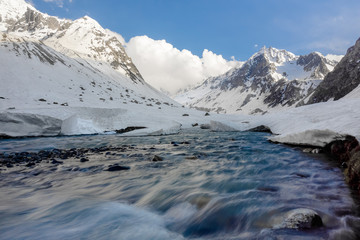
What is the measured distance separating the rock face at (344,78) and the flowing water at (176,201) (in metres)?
82.9

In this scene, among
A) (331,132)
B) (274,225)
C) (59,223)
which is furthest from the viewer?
(331,132)

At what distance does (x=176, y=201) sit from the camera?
14.2ft

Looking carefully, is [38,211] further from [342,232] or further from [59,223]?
[342,232]

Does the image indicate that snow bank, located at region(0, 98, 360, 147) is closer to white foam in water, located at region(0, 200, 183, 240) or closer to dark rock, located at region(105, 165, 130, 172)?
dark rock, located at region(105, 165, 130, 172)

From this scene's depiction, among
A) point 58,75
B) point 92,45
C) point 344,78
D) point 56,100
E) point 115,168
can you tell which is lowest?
point 115,168

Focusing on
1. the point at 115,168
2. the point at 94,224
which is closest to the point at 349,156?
the point at 94,224

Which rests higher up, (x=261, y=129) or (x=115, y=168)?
(x=261, y=129)

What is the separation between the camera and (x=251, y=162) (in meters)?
7.45

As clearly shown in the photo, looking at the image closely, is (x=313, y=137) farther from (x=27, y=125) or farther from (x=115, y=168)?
(x=27, y=125)

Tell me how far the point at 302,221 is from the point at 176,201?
2368mm

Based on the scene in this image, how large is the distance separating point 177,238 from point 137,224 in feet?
2.44

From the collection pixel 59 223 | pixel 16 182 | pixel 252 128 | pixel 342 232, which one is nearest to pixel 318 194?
pixel 342 232

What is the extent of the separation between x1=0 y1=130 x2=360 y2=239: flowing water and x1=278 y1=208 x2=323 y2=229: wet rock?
81mm

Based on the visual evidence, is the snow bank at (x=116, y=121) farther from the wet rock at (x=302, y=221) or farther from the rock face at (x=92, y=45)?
the rock face at (x=92, y=45)
